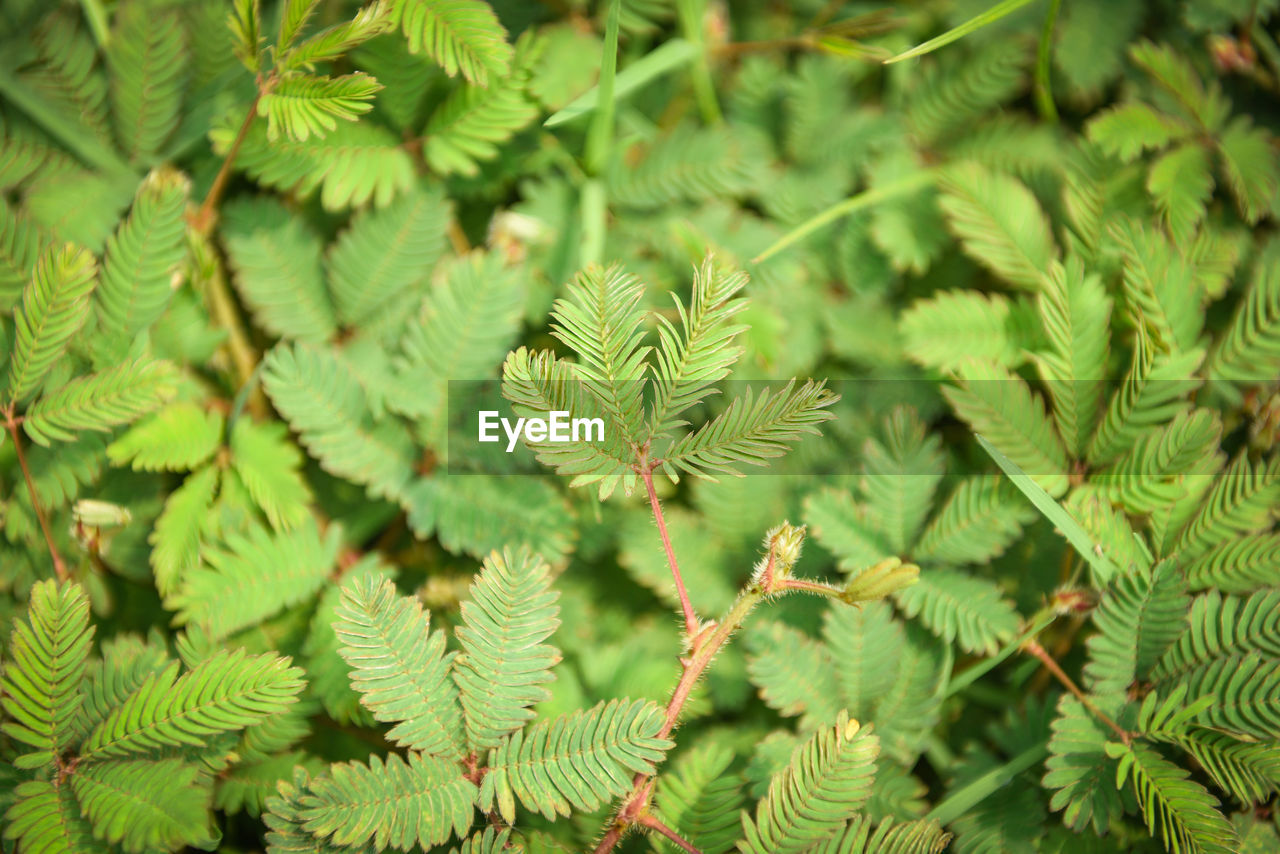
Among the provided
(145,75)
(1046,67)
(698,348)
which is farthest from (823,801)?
(145,75)

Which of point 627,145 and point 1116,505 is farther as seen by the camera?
point 627,145

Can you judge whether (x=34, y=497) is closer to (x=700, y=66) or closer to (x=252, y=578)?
(x=252, y=578)

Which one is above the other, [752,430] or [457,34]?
[457,34]

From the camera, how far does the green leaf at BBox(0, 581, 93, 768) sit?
129 centimetres

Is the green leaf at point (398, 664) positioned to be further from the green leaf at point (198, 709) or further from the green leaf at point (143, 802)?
the green leaf at point (143, 802)

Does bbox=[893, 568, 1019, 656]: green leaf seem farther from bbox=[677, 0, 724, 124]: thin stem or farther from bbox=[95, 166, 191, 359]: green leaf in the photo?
bbox=[95, 166, 191, 359]: green leaf

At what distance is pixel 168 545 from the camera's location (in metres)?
1.61

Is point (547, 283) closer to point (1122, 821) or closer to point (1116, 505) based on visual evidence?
point (1116, 505)

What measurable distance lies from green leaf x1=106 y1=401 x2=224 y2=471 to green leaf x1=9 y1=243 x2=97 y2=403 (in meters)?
0.19

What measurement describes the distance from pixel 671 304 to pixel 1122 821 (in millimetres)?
1512

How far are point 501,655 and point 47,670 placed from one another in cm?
74

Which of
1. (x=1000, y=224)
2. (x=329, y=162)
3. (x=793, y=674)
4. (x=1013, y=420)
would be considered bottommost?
(x=793, y=674)

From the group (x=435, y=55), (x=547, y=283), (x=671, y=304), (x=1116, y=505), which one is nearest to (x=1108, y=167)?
(x=1116, y=505)

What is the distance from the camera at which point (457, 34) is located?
154cm
